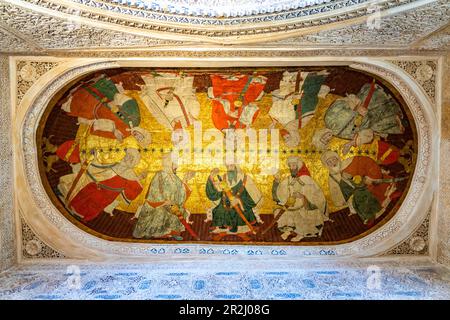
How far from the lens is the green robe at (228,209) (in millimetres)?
5532

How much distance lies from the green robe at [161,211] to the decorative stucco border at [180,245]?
0.72ft

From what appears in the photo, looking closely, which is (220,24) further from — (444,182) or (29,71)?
(444,182)

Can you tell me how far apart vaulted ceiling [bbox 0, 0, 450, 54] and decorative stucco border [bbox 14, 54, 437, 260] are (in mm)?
325

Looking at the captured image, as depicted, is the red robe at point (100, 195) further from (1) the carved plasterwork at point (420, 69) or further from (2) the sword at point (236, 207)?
(1) the carved plasterwork at point (420, 69)

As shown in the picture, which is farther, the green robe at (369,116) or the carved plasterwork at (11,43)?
the green robe at (369,116)

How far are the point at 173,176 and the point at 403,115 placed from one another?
332 cm

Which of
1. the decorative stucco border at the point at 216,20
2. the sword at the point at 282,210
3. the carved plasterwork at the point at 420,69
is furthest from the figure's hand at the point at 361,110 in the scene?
the decorative stucco border at the point at 216,20

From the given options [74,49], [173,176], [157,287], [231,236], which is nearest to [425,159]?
[231,236]

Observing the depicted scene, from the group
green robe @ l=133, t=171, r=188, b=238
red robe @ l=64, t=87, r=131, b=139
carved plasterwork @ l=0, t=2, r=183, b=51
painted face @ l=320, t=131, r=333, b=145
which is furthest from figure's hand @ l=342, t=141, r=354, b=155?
red robe @ l=64, t=87, r=131, b=139

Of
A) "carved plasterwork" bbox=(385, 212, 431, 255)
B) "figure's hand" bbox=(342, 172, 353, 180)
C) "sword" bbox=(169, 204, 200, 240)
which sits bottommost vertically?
"carved plasterwork" bbox=(385, 212, 431, 255)

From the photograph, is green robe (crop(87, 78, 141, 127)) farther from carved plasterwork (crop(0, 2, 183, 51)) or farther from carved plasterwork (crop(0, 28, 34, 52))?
carved plasterwork (crop(0, 28, 34, 52))

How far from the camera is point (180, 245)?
5.37 m

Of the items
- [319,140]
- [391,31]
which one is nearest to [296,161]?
[319,140]

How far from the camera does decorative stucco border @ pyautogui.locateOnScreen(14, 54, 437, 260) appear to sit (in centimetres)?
475
